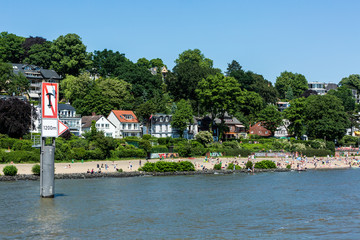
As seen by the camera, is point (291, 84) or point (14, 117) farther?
point (291, 84)

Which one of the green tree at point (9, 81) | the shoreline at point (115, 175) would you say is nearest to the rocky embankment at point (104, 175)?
the shoreline at point (115, 175)

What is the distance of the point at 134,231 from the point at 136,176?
109 ft

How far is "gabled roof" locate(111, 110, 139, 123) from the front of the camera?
105825 mm

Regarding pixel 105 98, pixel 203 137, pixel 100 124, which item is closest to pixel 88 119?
pixel 100 124

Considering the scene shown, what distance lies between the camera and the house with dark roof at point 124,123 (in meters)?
105

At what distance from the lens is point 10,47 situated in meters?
133

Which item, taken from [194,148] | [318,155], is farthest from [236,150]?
[318,155]

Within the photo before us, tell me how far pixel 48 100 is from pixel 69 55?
276 ft

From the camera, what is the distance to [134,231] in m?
36.9

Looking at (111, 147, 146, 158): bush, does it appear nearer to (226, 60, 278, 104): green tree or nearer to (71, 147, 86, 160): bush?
(71, 147, 86, 160): bush

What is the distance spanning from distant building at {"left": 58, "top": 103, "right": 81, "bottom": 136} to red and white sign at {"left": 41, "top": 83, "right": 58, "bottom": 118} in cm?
5378

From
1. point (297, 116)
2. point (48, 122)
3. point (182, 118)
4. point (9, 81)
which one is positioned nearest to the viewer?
point (48, 122)

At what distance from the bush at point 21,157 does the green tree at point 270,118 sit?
6591 cm

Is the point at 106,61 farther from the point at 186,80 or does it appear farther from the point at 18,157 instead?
the point at 18,157
